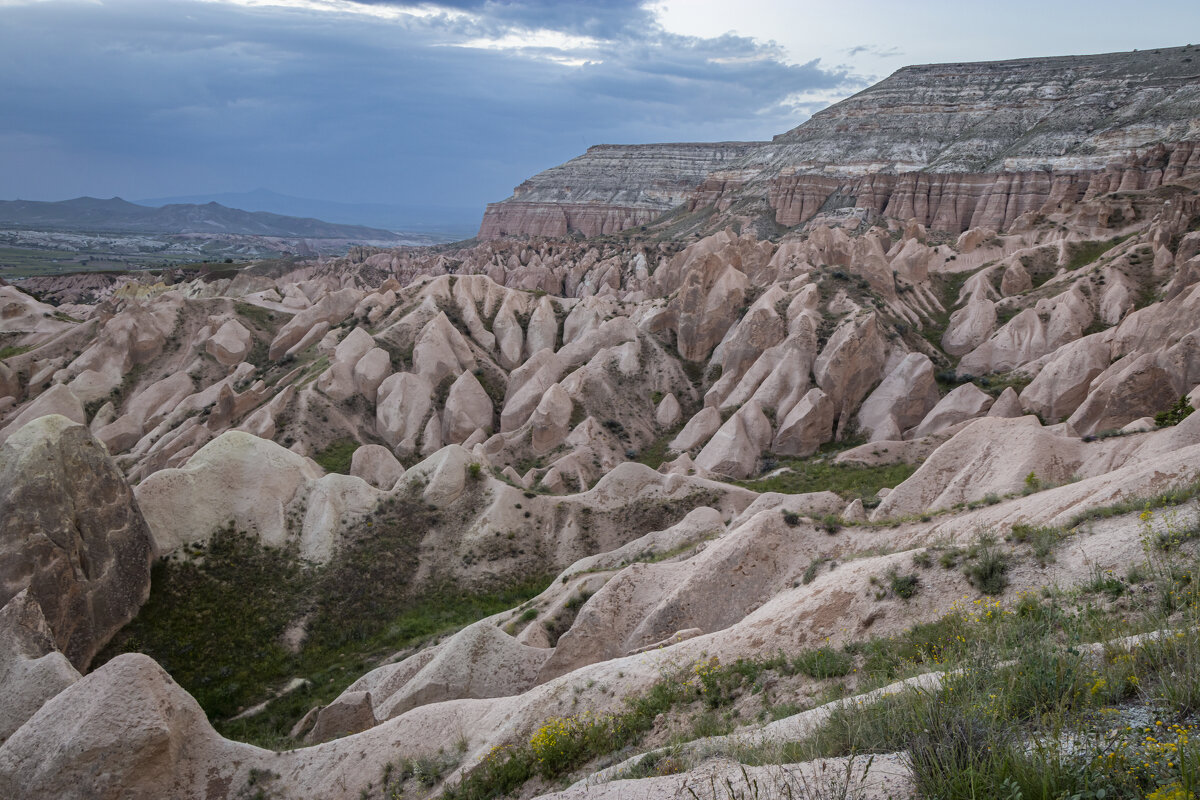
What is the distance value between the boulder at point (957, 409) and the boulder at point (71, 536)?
106 feet

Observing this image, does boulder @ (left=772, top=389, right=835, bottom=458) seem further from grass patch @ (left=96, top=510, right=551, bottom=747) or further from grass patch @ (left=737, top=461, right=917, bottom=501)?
grass patch @ (left=96, top=510, right=551, bottom=747)

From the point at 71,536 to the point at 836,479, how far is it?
1066 inches

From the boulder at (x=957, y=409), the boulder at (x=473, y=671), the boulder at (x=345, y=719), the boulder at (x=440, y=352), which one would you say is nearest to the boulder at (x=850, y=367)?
the boulder at (x=957, y=409)

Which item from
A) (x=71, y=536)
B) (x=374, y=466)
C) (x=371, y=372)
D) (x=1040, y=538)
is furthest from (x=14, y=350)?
(x=1040, y=538)

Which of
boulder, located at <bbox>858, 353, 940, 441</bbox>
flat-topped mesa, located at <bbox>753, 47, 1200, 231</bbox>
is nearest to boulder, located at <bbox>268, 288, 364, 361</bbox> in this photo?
boulder, located at <bbox>858, 353, 940, 441</bbox>

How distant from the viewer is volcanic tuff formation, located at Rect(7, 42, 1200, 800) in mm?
11023

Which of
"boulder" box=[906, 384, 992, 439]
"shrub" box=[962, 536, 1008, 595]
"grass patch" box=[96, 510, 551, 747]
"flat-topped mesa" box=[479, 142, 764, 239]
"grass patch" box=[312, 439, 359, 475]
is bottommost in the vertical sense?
"grass patch" box=[96, 510, 551, 747]

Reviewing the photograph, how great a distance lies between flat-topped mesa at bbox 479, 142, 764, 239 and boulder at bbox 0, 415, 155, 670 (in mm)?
137190

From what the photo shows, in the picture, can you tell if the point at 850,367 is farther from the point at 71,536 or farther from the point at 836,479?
the point at 71,536

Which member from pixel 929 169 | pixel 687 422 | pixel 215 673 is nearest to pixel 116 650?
pixel 215 673

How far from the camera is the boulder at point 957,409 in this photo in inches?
1297

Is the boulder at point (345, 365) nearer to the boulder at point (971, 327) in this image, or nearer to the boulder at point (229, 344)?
the boulder at point (229, 344)

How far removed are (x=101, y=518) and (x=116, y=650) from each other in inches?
149

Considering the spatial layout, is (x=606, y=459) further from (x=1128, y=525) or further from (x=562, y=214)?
(x=562, y=214)
